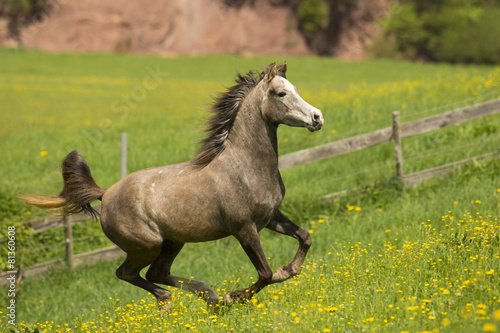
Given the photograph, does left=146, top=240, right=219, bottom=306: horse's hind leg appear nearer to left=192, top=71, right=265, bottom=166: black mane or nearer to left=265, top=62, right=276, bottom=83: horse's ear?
left=192, top=71, right=265, bottom=166: black mane

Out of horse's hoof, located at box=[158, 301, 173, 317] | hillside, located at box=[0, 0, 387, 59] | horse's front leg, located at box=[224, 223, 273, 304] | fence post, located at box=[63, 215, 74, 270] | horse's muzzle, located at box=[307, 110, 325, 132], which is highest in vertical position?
horse's muzzle, located at box=[307, 110, 325, 132]

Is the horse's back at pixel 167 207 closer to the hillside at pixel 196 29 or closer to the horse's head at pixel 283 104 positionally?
the horse's head at pixel 283 104

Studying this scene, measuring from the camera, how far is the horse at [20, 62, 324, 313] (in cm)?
528

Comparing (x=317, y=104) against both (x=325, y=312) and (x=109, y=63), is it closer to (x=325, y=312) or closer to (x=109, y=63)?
(x=325, y=312)

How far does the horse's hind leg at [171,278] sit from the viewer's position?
5730mm

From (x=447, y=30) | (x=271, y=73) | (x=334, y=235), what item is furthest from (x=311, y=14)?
(x=271, y=73)

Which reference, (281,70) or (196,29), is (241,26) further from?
(281,70)

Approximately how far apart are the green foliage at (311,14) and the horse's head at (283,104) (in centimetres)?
6039

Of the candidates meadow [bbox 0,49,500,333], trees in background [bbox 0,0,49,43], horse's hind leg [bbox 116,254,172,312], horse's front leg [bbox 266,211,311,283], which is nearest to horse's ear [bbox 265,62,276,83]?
meadow [bbox 0,49,500,333]

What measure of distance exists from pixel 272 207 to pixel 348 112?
33.0 feet

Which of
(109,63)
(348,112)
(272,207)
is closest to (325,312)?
(272,207)

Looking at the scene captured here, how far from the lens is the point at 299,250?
549 centimetres

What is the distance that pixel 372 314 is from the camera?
474cm

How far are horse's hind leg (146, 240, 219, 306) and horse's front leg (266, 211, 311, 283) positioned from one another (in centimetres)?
71
